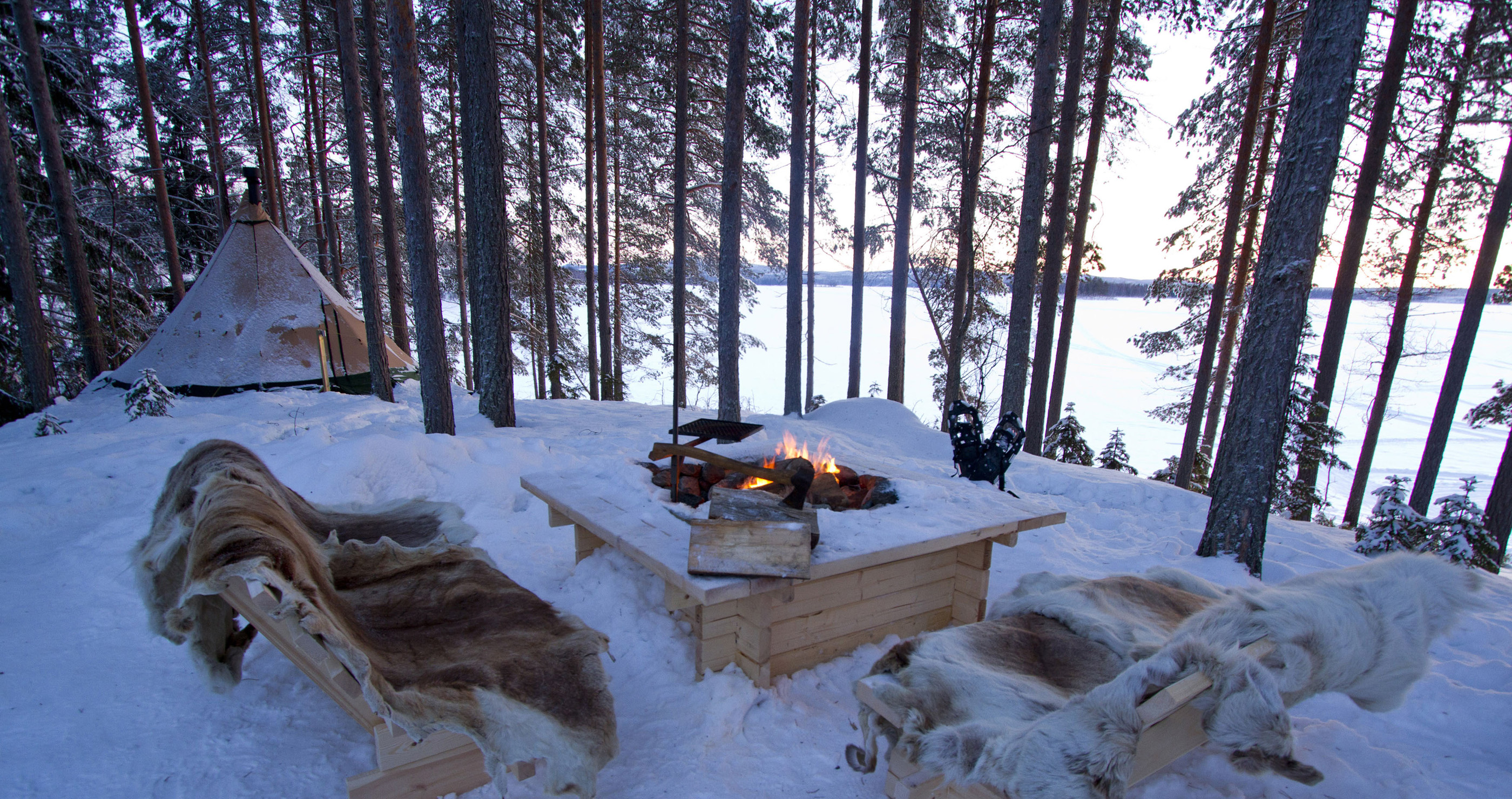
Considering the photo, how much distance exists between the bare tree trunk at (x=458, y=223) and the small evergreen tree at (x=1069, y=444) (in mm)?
10507

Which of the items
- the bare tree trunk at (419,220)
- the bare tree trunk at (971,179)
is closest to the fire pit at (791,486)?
the bare tree trunk at (419,220)

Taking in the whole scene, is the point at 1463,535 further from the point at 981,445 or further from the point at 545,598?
the point at 545,598

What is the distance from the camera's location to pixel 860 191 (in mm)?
10922

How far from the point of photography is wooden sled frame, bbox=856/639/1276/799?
146cm

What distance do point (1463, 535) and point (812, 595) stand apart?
21.1ft

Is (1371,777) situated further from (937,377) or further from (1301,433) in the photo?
(937,377)

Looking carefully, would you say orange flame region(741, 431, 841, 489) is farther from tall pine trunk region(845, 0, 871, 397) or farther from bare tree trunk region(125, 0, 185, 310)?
bare tree trunk region(125, 0, 185, 310)

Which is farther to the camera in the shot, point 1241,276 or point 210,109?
point 210,109

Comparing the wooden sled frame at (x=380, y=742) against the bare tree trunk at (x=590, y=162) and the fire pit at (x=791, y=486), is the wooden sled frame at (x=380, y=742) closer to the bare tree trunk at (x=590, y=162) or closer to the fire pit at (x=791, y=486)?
the fire pit at (x=791, y=486)

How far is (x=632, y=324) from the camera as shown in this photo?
55.5 ft

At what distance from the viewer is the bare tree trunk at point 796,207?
8922 mm

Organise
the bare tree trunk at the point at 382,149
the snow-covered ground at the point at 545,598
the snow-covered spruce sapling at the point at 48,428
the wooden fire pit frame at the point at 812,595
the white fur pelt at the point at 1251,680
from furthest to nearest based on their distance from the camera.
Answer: the bare tree trunk at the point at 382,149 < the snow-covered spruce sapling at the point at 48,428 < the wooden fire pit frame at the point at 812,595 < the snow-covered ground at the point at 545,598 < the white fur pelt at the point at 1251,680

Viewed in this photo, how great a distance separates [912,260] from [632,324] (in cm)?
779

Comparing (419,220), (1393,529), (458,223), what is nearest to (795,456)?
(419,220)
